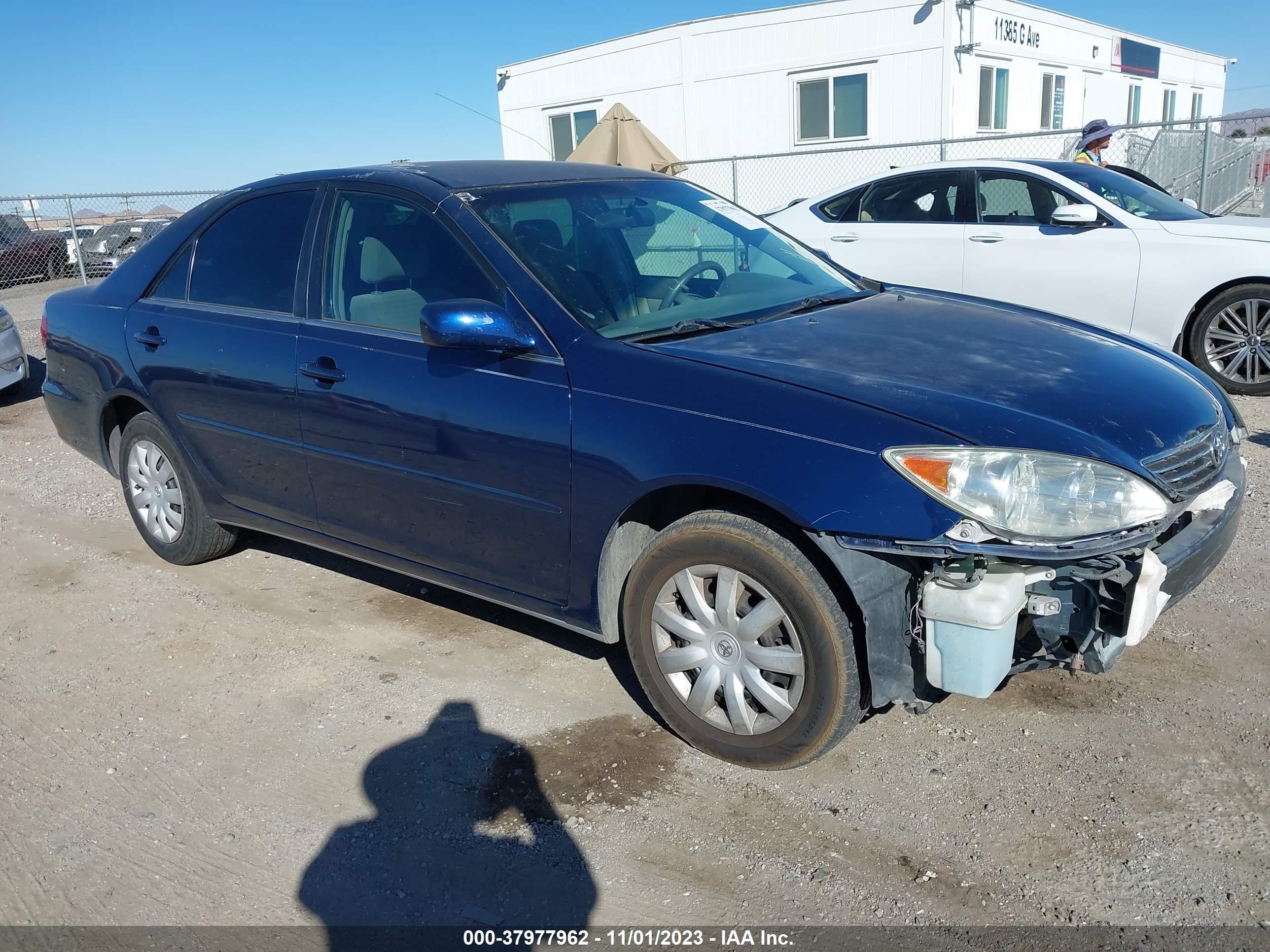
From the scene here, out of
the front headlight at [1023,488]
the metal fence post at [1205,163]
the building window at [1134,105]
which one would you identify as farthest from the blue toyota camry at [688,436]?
Answer: the building window at [1134,105]

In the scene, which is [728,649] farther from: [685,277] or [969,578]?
[685,277]

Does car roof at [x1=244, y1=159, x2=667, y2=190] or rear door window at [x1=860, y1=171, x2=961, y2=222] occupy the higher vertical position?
car roof at [x1=244, y1=159, x2=667, y2=190]

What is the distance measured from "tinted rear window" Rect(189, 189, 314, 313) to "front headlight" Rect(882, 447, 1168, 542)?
8.56 ft

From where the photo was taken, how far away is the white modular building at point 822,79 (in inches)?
664

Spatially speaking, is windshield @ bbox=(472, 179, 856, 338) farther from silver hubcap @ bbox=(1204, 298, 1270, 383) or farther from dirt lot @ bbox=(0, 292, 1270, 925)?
silver hubcap @ bbox=(1204, 298, 1270, 383)

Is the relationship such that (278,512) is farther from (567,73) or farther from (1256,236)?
(567,73)

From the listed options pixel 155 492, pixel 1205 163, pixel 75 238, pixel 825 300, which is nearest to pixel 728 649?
pixel 825 300

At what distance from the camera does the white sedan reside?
23.2 feet

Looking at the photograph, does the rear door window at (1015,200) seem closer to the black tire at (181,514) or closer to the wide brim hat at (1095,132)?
the wide brim hat at (1095,132)

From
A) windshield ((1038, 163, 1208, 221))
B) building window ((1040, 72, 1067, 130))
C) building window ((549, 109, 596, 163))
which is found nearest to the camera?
windshield ((1038, 163, 1208, 221))

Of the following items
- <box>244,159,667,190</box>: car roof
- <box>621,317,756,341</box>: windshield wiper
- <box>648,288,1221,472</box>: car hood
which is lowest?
<box>648,288,1221,472</box>: car hood

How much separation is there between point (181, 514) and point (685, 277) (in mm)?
2736

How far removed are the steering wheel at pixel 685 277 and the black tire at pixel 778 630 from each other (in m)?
0.90

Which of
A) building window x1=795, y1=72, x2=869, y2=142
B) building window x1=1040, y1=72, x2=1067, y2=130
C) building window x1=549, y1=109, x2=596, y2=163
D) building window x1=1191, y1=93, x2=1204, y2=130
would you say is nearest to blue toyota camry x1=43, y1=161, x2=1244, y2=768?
building window x1=795, y1=72, x2=869, y2=142
